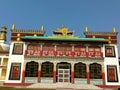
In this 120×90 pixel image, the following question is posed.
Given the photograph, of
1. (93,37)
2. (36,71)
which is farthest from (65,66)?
(93,37)

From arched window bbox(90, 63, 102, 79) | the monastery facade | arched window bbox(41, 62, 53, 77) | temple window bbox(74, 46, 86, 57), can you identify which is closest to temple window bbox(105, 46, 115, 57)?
the monastery facade

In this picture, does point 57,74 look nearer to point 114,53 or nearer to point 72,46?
point 72,46

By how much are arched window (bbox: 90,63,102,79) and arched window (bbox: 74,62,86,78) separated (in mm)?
1424

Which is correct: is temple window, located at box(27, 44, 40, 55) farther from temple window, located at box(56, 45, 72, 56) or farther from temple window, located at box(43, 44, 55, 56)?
temple window, located at box(56, 45, 72, 56)

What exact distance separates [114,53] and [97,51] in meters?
3.17

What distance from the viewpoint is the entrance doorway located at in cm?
3484

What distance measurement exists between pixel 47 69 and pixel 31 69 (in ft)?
9.32

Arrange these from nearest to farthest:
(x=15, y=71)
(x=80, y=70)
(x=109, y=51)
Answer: (x=15, y=71)
(x=80, y=70)
(x=109, y=51)

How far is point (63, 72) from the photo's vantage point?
115ft

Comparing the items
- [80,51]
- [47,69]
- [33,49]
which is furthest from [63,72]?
[33,49]

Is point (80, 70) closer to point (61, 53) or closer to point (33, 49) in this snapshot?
point (61, 53)

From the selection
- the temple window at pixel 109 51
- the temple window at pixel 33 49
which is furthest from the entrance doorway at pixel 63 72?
the temple window at pixel 109 51

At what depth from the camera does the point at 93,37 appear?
38.3 m

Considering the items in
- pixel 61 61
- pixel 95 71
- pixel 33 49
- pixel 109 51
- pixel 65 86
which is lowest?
pixel 65 86
